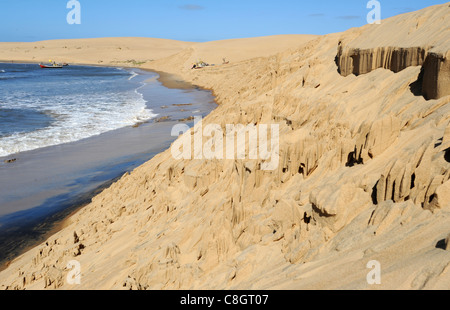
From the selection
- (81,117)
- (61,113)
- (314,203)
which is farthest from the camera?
(61,113)

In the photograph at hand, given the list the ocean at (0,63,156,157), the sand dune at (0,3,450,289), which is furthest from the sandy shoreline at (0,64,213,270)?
the ocean at (0,63,156,157)

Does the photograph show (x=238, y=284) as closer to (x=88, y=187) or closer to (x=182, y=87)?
(x=88, y=187)

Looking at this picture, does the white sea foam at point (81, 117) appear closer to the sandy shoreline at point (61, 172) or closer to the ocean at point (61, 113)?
the ocean at point (61, 113)

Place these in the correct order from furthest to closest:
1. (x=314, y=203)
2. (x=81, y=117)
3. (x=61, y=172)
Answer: (x=81, y=117) → (x=61, y=172) → (x=314, y=203)

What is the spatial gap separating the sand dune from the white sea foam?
437 inches

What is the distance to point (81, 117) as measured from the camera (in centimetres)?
2658

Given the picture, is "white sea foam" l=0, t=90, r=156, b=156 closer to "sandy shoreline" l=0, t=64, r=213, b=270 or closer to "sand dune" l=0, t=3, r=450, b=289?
"sandy shoreline" l=0, t=64, r=213, b=270

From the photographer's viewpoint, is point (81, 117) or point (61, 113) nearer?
point (81, 117)

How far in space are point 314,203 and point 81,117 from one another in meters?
24.2

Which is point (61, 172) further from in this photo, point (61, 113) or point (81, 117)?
point (61, 113)

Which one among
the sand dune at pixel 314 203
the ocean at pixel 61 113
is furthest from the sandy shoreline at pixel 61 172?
the ocean at pixel 61 113

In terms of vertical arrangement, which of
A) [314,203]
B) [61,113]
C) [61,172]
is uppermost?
[61,113]

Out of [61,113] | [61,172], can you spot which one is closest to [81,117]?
[61,113]
